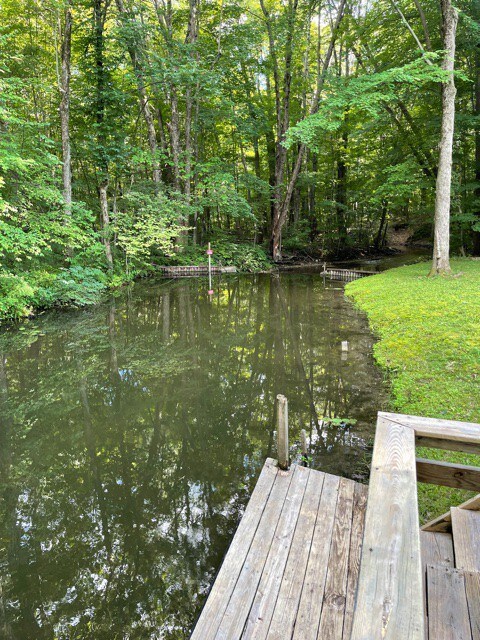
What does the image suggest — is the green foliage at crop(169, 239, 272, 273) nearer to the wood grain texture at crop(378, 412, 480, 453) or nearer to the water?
the water

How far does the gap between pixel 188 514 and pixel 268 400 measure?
2679 millimetres

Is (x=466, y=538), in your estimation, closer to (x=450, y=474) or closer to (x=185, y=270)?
(x=450, y=474)

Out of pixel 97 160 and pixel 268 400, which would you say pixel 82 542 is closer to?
pixel 268 400

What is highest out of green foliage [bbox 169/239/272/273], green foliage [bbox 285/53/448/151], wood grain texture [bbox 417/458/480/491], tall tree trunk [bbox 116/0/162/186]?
tall tree trunk [bbox 116/0/162/186]

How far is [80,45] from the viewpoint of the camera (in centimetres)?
1577

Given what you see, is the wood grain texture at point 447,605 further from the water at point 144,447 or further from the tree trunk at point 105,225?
the tree trunk at point 105,225

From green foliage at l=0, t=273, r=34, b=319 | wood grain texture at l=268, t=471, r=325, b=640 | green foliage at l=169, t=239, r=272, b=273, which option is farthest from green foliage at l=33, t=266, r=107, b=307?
wood grain texture at l=268, t=471, r=325, b=640

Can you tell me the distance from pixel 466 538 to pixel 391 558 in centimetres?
150

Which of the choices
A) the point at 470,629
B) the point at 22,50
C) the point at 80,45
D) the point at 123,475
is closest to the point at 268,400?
the point at 123,475

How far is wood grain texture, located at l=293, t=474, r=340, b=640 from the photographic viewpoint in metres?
2.10

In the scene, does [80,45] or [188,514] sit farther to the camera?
[80,45]

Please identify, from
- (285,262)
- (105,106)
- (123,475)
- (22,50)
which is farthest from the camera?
(285,262)

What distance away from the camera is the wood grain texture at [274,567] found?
2.13 metres

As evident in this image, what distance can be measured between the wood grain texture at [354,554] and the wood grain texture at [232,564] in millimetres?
686
